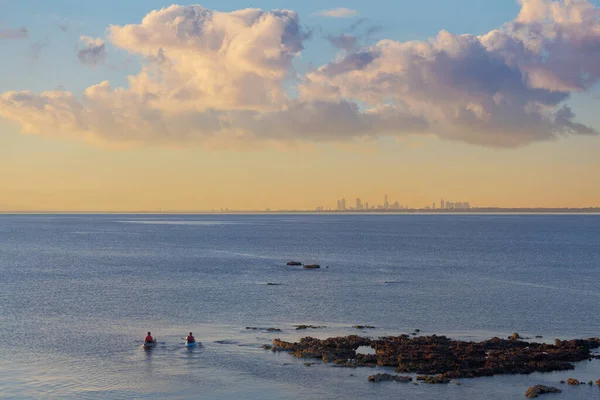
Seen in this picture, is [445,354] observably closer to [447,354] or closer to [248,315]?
[447,354]

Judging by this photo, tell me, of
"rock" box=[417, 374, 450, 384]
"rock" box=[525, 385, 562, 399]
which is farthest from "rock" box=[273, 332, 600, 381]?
"rock" box=[525, 385, 562, 399]

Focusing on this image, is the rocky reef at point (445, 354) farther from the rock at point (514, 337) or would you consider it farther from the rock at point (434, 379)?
the rock at point (514, 337)

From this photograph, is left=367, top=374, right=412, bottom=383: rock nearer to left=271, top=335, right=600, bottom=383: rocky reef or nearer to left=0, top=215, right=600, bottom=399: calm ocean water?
left=0, top=215, right=600, bottom=399: calm ocean water

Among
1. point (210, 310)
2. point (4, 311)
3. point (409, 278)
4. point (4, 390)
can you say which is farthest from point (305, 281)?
point (4, 390)

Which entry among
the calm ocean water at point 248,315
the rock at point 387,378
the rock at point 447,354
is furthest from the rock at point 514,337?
the rock at point 387,378

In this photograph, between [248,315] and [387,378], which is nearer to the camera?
[387,378]

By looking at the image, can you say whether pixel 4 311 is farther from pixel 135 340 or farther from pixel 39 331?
pixel 135 340

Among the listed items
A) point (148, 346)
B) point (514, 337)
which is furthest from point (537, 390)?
point (148, 346)
